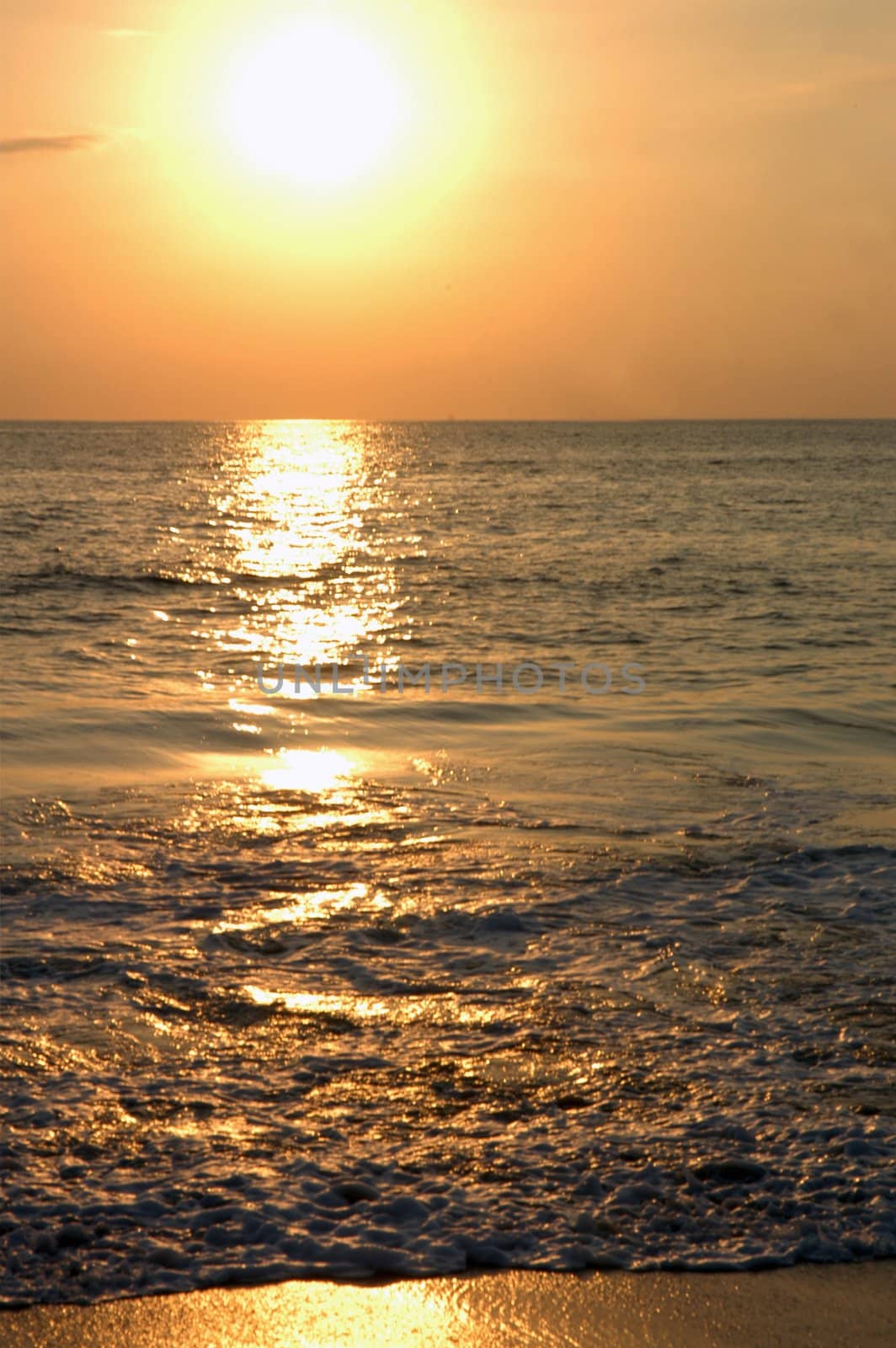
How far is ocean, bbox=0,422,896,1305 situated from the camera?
177 inches

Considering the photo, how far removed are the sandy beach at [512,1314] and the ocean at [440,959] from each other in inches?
3.8

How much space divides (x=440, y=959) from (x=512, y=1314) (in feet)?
9.30

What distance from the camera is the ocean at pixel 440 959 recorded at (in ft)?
14.8

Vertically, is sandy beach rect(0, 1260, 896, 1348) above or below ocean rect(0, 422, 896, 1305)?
below

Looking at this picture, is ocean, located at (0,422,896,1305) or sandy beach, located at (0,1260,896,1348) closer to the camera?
sandy beach, located at (0,1260,896,1348)

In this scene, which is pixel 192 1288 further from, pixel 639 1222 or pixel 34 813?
pixel 34 813

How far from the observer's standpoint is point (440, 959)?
6812 millimetres

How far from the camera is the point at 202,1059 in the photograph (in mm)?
5570

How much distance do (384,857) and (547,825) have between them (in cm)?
139

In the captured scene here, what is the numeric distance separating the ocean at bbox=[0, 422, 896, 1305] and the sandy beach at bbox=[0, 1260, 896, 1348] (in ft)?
0.32

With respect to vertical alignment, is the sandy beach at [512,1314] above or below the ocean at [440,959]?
below

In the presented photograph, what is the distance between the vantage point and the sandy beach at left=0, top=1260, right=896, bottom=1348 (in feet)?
12.8

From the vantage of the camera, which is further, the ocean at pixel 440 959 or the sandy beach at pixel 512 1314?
the ocean at pixel 440 959

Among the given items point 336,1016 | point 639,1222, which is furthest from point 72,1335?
point 336,1016
